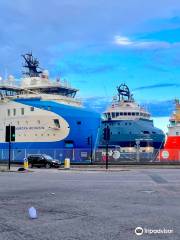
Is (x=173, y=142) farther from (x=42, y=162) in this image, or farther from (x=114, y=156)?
(x=42, y=162)

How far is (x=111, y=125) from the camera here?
86.6 metres

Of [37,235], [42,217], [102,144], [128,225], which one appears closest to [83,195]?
[42,217]

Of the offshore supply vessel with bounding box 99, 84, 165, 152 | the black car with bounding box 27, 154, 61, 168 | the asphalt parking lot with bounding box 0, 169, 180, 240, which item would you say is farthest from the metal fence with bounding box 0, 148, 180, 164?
the asphalt parking lot with bounding box 0, 169, 180, 240

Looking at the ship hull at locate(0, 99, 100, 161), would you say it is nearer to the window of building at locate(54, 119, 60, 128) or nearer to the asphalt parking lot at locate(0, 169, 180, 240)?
the window of building at locate(54, 119, 60, 128)

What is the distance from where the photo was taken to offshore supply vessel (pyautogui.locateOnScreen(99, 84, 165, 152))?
8331 centimetres

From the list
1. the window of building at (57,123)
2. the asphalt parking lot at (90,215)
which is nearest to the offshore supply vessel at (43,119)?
the window of building at (57,123)

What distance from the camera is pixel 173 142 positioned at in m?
67.1

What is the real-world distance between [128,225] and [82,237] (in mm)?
1446

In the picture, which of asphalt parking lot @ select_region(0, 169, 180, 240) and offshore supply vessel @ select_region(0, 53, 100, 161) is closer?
asphalt parking lot @ select_region(0, 169, 180, 240)

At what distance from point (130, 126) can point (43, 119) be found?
27.0 meters

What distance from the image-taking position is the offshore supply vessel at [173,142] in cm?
5003

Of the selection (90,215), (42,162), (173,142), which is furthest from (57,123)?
(90,215)

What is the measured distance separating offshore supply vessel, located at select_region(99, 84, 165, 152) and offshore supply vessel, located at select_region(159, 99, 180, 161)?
3024 mm

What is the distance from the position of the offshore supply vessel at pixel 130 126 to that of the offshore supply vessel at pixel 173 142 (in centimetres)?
302
